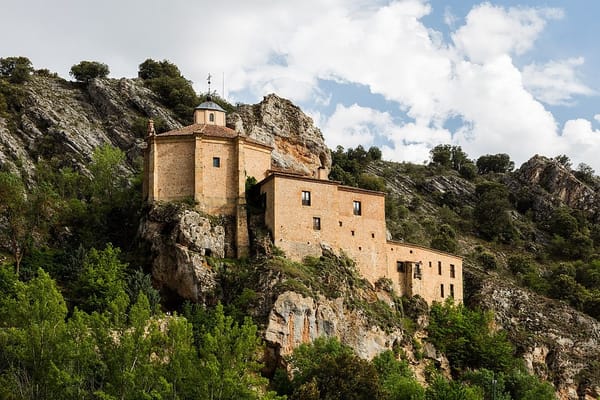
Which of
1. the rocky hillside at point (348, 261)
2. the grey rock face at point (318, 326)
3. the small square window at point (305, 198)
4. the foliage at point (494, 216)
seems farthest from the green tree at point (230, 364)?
the foliage at point (494, 216)

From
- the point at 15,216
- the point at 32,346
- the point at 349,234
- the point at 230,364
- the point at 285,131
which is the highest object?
the point at 285,131

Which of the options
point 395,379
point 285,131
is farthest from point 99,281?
point 285,131

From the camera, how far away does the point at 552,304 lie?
86.2 meters

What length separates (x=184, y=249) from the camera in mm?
66688

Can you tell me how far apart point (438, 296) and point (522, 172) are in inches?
2410

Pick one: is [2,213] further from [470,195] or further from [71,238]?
[470,195]

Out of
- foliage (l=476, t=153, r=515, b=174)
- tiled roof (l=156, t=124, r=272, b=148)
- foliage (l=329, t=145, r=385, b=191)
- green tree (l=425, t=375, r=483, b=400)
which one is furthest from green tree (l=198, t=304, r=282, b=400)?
foliage (l=476, t=153, r=515, b=174)

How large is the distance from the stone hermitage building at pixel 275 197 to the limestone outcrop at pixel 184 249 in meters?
1.58

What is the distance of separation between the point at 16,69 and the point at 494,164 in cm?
8029

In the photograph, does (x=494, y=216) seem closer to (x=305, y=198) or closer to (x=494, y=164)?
(x=494, y=164)

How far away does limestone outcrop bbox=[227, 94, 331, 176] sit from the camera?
92688 millimetres

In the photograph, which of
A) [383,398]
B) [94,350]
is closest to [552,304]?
[383,398]

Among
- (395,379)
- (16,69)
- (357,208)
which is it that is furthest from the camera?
(16,69)

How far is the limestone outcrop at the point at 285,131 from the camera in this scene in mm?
92688
